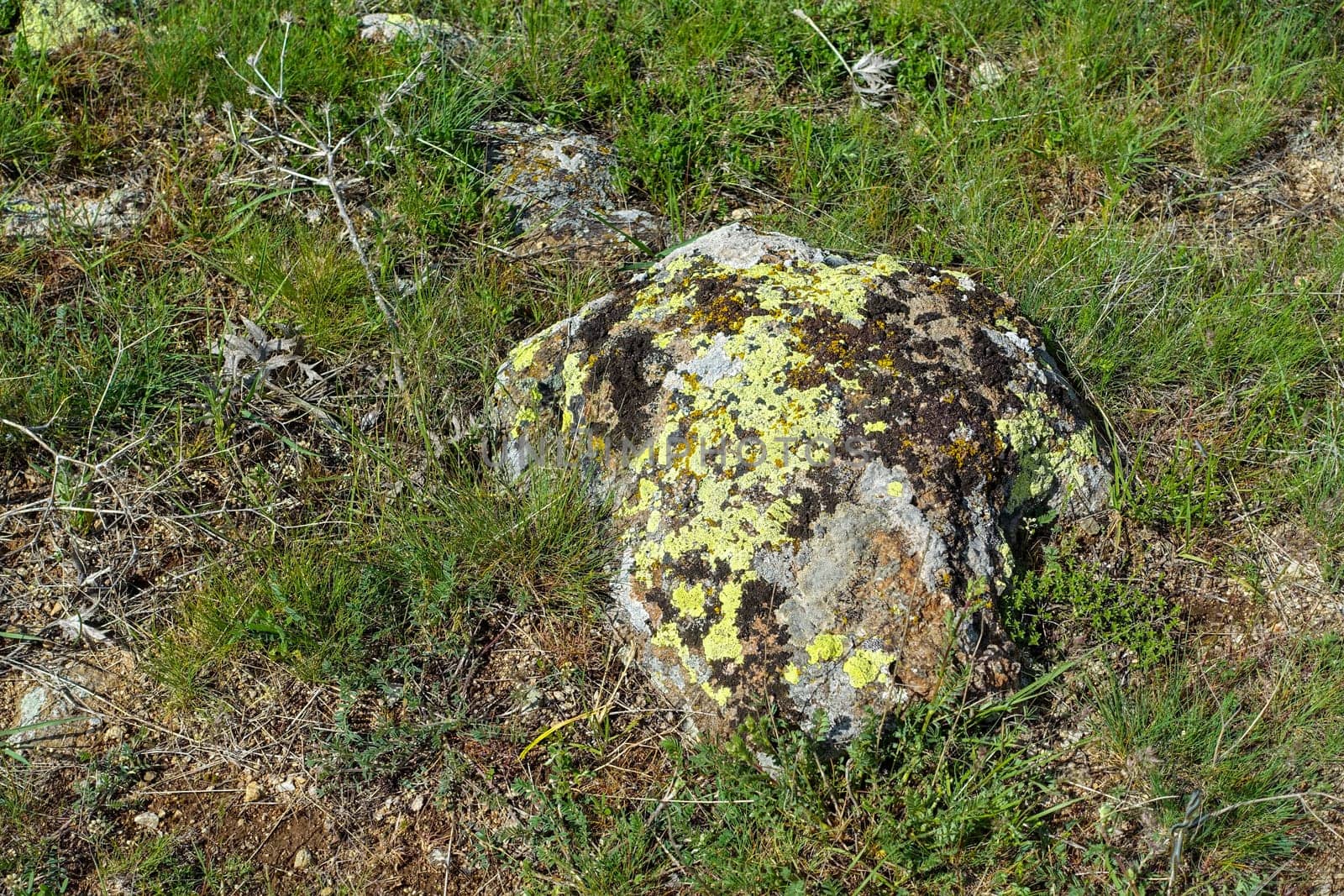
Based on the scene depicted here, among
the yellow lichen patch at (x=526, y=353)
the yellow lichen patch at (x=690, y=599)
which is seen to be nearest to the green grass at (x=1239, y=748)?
the yellow lichen patch at (x=690, y=599)

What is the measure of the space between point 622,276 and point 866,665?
5.47 feet

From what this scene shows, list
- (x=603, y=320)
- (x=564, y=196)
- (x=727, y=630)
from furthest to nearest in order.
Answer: (x=564, y=196), (x=603, y=320), (x=727, y=630)

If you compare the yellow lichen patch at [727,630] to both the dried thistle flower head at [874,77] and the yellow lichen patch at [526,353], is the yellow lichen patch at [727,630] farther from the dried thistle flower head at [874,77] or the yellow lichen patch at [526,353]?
the dried thistle flower head at [874,77]

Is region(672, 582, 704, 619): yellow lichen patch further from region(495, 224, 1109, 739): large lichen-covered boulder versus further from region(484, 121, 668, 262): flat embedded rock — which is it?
region(484, 121, 668, 262): flat embedded rock

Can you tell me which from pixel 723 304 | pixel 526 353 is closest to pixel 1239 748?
pixel 723 304

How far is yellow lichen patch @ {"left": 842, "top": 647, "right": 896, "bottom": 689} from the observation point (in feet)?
7.95

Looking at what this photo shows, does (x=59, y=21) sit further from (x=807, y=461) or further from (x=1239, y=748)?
(x=1239, y=748)

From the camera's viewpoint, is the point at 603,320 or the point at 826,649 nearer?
the point at 826,649

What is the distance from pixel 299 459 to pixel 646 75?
6.91ft

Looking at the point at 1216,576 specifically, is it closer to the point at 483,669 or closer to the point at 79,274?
the point at 483,669

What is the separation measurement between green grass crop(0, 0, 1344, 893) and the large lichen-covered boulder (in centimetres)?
14

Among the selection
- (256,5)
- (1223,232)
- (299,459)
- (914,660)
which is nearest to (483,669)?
(299,459)

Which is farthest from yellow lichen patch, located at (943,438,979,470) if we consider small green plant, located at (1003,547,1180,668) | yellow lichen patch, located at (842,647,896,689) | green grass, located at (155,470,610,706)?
green grass, located at (155,470,610,706)

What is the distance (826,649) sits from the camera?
8.00 ft
